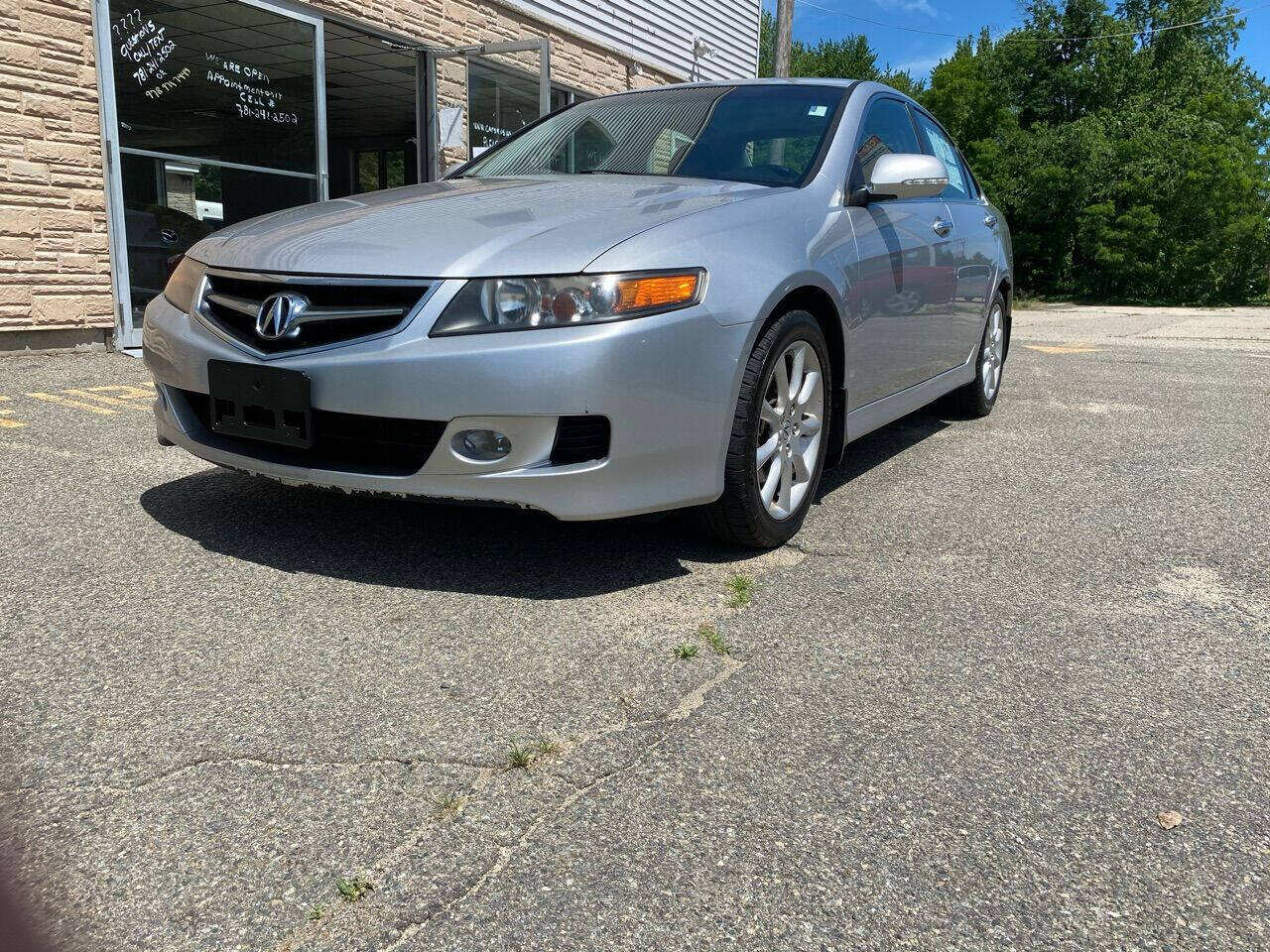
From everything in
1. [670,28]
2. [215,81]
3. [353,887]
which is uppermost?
[670,28]

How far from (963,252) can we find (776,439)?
7.05 feet

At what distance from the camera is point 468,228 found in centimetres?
288

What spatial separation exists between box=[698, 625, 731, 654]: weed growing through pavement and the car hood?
93 centimetres

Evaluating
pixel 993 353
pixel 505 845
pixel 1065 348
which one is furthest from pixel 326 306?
pixel 1065 348

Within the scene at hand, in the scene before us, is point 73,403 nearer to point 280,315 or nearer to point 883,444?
point 280,315

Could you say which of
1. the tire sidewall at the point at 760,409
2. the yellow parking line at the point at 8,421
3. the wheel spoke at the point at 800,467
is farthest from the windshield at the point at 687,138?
the yellow parking line at the point at 8,421

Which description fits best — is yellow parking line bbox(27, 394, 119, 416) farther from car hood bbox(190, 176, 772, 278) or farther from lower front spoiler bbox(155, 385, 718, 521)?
lower front spoiler bbox(155, 385, 718, 521)

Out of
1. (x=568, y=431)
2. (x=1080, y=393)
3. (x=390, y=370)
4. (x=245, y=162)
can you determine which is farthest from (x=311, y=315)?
(x=245, y=162)

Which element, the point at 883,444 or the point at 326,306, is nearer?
the point at 326,306

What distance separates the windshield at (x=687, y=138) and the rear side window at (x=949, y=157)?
3.56 ft

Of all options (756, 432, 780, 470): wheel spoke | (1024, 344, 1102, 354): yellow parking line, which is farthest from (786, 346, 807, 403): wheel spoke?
(1024, 344, 1102, 354): yellow parking line

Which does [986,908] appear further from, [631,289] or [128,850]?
[631,289]

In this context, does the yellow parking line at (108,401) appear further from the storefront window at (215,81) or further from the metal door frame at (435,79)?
the metal door frame at (435,79)

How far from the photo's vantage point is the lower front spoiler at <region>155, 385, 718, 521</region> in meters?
2.68
